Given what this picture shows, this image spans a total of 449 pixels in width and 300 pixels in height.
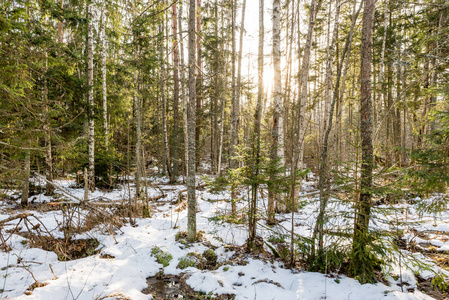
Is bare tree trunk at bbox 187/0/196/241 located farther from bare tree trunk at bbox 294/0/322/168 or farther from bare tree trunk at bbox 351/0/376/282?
bare tree trunk at bbox 351/0/376/282

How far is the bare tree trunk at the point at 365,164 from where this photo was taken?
11.4ft

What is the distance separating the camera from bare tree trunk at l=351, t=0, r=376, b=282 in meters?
3.48

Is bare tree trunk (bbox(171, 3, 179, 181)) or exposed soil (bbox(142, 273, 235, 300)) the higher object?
bare tree trunk (bbox(171, 3, 179, 181))

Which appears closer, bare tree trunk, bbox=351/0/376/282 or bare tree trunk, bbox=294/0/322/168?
bare tree trunk, bbox=351/0/376/282

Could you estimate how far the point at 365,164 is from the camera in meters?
3.51

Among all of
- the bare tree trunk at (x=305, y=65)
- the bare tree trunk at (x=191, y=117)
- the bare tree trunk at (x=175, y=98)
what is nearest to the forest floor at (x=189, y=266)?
the bare tree trunk at (x=191, y=117)

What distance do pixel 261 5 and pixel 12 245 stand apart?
10.8 meters

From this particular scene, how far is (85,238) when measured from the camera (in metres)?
5.63

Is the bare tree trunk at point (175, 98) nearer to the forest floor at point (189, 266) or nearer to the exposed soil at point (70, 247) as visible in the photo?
the forest floor at point (189, 266)

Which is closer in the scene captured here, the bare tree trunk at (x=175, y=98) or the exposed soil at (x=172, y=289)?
the exposed soil at (x=172, y=289)

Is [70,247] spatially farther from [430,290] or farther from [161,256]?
[430,290]

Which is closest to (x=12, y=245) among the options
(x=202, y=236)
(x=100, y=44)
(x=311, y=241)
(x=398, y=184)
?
(x=202, y=236)

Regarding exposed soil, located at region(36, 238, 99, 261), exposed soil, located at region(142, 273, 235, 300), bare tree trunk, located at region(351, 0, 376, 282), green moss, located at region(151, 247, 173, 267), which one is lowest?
exposed soil, located at region(142, 273, 235, 300)

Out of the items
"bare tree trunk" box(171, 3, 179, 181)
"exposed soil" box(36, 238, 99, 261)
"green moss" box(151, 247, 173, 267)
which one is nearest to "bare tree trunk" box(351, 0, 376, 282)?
"green moss" box(151, 247, 173, 267)
